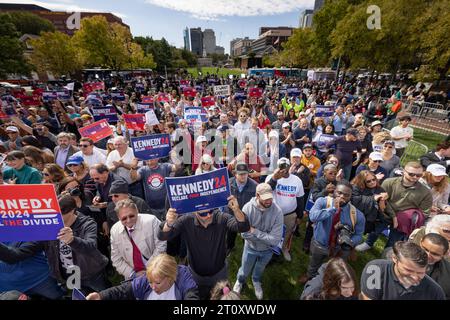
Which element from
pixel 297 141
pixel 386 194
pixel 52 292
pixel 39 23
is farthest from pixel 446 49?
pixel 39 23

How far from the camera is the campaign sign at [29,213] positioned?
2.59 m

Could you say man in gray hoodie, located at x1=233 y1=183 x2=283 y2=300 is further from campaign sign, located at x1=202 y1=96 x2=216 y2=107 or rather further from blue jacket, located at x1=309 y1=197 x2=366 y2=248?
campaign sign, located at x1=202 y1=96 x2=216 y2=107

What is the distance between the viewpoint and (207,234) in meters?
3.17

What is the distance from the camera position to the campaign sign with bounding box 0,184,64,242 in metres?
2.59

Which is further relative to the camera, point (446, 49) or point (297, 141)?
point (446, 49)

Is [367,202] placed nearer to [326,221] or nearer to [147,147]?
[326,221]

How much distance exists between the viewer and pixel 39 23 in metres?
83.8

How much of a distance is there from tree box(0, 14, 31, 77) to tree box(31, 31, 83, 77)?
293 centimetres

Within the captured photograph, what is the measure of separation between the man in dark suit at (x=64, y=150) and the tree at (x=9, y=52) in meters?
35.3

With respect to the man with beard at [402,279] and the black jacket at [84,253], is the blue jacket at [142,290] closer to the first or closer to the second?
the black jacket at [84,253]

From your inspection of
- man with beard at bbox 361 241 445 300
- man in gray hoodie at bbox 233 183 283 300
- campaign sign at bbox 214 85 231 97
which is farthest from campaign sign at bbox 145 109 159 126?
man with beard at bbox 361 241 445 300

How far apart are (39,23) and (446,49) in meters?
111

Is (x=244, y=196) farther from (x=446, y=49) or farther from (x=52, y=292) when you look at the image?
(x=446, y=49)

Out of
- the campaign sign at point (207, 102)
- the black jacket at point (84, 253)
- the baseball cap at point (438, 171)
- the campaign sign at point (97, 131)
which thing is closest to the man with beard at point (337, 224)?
the baseball cap at point (438, 171)
